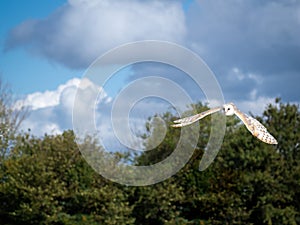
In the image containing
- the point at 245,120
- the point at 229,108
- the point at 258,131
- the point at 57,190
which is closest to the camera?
the point at 258,131

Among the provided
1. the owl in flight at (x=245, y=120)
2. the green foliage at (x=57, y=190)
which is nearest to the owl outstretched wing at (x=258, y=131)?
the owl in flight at (x=245, y=120)

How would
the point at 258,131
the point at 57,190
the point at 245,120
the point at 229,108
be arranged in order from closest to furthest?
the point at 258,131 < the point at 229,108 < the point at 245,120 < the point at 57,190

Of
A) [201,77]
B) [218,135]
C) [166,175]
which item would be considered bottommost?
[201,77]

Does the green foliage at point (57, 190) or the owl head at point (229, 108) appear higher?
the green foliage at point (57, 190)

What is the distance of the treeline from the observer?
28.2 meters

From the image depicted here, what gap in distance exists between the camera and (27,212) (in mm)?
27828

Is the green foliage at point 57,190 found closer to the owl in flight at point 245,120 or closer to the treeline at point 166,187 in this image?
the treeline at point 166,187

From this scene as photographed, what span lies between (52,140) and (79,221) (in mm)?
3887

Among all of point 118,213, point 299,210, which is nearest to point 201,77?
point 118,213

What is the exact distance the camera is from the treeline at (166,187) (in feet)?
92.6

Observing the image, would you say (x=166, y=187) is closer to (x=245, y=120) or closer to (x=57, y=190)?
(x=57, y=190)

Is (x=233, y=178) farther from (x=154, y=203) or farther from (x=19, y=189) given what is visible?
(x=19, y=189)

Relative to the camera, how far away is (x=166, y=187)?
28.9m

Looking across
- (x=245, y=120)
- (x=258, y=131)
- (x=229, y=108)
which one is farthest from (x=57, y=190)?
(x=258, y=131)
